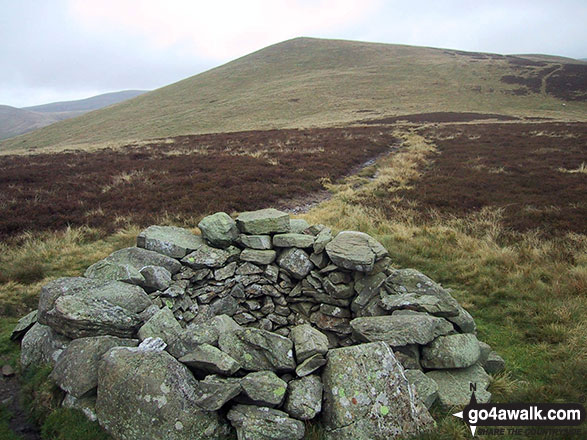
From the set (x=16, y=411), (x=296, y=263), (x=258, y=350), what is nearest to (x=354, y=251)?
(x=296, y=263)

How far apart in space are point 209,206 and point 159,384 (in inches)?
386

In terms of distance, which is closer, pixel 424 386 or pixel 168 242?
pixel 424 386

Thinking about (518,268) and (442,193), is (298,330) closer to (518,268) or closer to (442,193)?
(518,268)

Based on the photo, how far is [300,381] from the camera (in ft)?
16.0

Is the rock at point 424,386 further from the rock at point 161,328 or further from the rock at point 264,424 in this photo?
the rock at point 161,328

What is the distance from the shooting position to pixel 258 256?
8219 millimetres

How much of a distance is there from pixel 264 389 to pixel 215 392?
0.69m

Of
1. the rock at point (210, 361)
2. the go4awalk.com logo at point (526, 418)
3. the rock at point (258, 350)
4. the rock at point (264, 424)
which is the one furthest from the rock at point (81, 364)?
the go4awalk.com logo at point (526, 418)

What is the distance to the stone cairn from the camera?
4.50 meters

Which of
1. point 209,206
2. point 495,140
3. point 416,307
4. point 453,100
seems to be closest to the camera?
point 416,307

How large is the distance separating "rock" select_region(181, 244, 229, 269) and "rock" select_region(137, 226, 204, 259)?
0.21 metres

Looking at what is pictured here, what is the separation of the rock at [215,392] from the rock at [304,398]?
766 millimetres

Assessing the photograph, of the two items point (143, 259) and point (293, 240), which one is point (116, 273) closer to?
point (143, 259)

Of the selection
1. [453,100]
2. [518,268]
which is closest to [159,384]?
[518,268]
